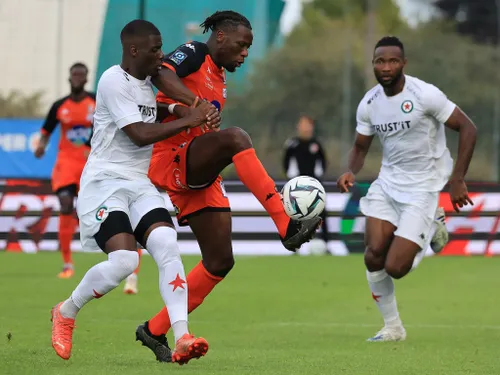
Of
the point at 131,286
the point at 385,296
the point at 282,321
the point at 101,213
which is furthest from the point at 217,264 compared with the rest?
the point at 131,286

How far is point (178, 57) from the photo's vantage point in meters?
8.62

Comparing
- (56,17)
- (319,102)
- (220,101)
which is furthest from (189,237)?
(319,102)

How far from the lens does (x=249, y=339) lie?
33.6 ft

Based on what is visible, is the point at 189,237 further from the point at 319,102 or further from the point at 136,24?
the point at 319,102

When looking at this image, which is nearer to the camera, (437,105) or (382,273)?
(437,105)

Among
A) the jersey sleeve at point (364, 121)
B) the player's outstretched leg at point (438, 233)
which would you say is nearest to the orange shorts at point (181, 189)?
the jersey sleeve at point (364, 121)

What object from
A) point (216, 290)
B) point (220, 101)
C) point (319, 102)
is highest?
point (220, 101)

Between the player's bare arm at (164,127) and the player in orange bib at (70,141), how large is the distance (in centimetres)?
739

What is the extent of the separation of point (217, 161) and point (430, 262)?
35.0 ft

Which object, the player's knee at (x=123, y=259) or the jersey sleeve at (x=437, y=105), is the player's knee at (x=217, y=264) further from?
the jersey sleeve at (x=437, y=105)

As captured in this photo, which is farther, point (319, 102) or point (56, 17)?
point (319, 102)

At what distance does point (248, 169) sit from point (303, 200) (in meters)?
0.41

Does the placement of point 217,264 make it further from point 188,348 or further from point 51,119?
point 51,119

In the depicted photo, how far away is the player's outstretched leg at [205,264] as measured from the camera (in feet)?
28.1
